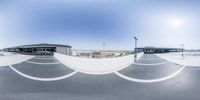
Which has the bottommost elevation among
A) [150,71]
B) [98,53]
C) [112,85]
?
[112,85]

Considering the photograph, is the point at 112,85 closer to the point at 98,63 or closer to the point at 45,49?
the point at 98,63

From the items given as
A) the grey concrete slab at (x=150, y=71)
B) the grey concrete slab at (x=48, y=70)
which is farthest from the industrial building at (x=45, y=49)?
the grey concrete slab at (x=150, y=71)

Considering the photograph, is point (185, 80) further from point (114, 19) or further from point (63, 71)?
point (63, 71)

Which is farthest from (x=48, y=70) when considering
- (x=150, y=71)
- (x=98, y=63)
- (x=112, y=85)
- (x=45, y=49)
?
(x=150, y=71)

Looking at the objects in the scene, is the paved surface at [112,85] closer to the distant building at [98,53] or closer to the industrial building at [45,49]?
the industrial building at [45,49]

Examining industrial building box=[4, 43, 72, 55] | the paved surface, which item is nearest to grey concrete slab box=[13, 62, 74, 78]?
the paved surface

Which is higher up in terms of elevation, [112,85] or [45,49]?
[45,49]

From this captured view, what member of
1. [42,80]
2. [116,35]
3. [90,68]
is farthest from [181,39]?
[42,80]

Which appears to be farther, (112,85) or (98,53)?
(112,85)
